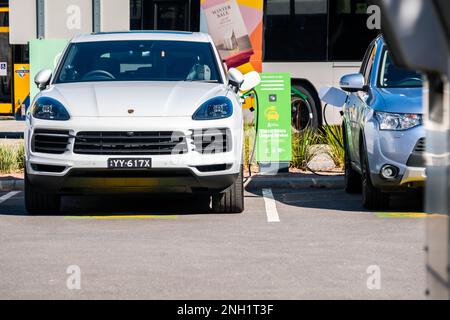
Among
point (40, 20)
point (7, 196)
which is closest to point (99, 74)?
point (7, 196)

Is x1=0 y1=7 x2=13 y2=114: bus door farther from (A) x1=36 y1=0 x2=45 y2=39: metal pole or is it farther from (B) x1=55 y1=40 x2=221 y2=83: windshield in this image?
(B) x1=55 y1=40 x2=221 y2=83: windshield

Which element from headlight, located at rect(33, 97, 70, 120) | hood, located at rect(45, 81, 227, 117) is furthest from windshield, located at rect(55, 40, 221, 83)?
headlight, located at rect(33, 97, 70, 120)

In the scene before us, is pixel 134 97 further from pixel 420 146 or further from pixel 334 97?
pixel 334 97

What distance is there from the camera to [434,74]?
102 inches

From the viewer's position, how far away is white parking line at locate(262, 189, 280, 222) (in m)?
11.0

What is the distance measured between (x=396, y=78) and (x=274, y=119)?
3.67m

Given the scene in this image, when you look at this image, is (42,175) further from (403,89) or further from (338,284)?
(338,284)

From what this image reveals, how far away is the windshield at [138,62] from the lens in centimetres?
1166

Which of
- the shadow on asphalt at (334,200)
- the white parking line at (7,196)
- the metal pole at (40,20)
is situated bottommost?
the white parking line at (7,196)

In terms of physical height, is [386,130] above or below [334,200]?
above

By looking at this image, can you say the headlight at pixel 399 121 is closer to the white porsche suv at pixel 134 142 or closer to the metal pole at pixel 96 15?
the white porsche suv at pixel 134 142

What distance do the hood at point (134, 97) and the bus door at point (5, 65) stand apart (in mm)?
14937

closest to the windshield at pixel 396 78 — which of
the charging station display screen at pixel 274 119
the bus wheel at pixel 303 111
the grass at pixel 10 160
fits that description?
the charging station display screen at pixel 274 119

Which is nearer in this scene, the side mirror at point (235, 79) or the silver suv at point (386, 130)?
the silver suv at point (386, 130)
